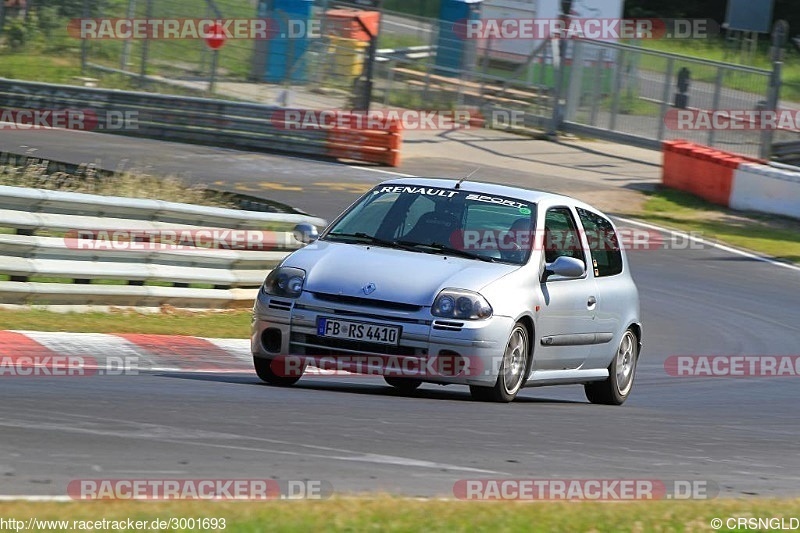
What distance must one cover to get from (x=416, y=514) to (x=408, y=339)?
3.07 m

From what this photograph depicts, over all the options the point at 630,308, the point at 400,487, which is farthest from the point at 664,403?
the point at 400,487

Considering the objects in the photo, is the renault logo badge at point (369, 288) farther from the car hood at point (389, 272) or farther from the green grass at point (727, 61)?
the green grass at point (727, 61)

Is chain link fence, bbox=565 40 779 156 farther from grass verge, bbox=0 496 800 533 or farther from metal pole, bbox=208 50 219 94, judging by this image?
grass verge, bbox=0 496 800 533

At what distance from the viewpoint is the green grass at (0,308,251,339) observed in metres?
10.7

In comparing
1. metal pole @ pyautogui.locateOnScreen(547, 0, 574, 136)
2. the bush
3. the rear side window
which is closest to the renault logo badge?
the rear side window

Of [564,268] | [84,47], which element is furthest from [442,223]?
[84,47]

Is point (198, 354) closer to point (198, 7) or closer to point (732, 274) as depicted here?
point (732, 274)

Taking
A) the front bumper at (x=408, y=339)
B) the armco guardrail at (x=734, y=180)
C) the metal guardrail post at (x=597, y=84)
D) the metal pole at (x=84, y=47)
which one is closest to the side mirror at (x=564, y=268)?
the front bumper at (x=408, y=339)

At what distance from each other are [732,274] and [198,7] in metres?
12.9

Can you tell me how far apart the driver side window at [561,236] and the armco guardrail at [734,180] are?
14688 mm

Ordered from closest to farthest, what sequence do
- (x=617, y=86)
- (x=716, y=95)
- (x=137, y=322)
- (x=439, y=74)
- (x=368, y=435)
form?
(x=368, y=435) < (x=137, y=322) < (x=716, y=95) < (x=617, y=86) < (x=439, y=74)

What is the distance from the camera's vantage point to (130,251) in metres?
12.0

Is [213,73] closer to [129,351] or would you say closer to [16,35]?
[16,35]

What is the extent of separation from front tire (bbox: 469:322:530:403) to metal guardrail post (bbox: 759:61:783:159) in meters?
19.4
